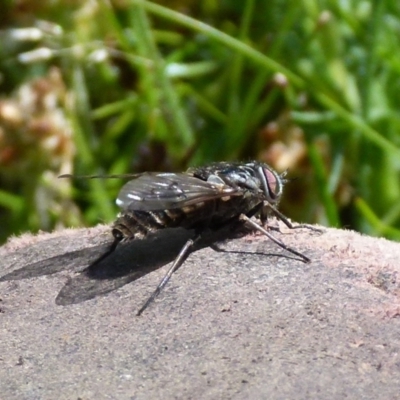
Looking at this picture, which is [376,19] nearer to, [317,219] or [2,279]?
[317,219]

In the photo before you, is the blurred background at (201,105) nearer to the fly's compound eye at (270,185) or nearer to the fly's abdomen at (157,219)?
the fly's compound eye at (270,185)

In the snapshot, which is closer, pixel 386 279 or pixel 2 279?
pixel 386 279

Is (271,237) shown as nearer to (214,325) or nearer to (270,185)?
(270,185)

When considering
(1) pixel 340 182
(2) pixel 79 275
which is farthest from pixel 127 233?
(1) pixel 340 182

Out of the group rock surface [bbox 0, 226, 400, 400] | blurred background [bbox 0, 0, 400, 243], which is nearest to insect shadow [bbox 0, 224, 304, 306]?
rock surface [bbox 0, 226, 400, 400]

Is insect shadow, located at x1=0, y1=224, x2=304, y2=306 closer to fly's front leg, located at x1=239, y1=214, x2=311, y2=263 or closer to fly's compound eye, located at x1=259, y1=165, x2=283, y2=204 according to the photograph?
fly's front leg, located at x1=239, y1=214, x2=311, y2=263

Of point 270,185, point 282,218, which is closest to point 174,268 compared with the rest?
point 282,218
